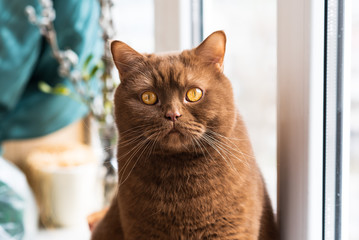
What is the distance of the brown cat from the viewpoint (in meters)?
0.66

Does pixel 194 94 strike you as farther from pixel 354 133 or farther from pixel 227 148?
pixel 354 133

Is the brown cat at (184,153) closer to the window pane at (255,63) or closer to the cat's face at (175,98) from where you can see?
the cat's face at (175,98)

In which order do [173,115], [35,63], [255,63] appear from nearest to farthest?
1. [173,115]
2. [255,63]
3. [35,63]

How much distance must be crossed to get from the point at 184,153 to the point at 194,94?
0.37ft

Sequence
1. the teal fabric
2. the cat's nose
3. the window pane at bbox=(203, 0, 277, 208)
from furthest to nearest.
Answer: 1. the teal fabric
2. the window pane at bbox=(203, 0, 277, 208)
3. the cat's nose

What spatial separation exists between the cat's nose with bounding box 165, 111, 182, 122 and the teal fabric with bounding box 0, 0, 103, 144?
1.30 meters

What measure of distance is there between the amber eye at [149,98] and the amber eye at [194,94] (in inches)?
2.5

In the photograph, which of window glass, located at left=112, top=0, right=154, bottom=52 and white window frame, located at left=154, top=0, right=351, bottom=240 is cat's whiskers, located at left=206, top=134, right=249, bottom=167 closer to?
white window frame, located at left=154, top=0, right=351, bottom=240

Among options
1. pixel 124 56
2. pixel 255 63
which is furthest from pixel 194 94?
pixel 255 63

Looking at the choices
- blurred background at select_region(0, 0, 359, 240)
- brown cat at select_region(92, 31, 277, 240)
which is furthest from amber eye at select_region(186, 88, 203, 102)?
blurred background at select_region(0, 0, 359, 240)

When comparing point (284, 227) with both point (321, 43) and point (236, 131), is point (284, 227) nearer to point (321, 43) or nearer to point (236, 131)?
point (236, 131)

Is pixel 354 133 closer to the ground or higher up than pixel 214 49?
closer to the ground

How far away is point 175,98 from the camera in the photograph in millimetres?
672

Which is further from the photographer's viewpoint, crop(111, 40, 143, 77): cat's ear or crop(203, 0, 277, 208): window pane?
crop(203, 0, 277, 208): window pane
